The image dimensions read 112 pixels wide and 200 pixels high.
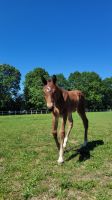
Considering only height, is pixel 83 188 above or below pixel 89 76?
below

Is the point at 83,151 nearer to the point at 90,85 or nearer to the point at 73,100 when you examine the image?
the point at 73,100

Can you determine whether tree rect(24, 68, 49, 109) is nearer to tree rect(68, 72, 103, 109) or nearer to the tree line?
the tree line

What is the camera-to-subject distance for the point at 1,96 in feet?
281

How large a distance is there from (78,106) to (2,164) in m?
3.75

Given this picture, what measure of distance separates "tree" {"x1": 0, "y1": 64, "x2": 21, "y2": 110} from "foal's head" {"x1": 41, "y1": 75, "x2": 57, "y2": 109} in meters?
77.6

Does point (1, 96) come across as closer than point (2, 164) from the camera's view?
No

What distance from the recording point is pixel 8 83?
3497 inches

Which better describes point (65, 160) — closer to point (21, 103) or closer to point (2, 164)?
point (2, 164)

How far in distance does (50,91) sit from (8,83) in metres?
82.5

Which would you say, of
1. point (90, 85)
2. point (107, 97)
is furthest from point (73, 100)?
point (107, 97)

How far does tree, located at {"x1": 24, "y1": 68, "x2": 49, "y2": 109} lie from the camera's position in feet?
283

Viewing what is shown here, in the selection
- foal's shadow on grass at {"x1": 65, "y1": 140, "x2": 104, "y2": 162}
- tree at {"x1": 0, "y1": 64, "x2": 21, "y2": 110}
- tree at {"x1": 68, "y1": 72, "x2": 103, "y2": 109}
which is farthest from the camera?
tree at {"x1": 68, "y1": 72, "x2": 103, "y2": 109}

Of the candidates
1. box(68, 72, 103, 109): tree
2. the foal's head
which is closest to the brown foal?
the foal's head

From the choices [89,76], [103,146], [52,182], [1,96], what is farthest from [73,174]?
[89,76]
